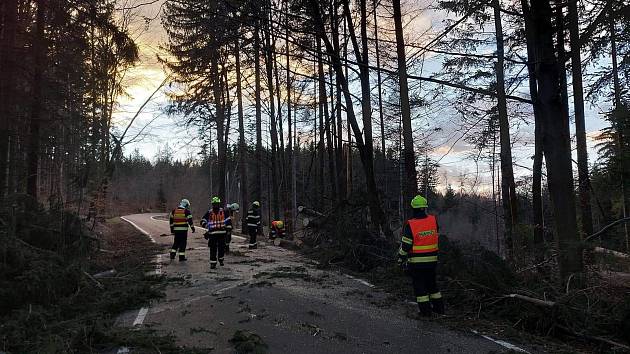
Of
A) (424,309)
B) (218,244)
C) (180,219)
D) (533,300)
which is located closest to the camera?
(533,300)

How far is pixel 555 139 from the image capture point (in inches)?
312

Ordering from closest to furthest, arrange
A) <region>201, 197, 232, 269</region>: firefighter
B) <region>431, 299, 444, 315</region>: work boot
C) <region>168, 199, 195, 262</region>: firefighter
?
<region>431, 299, 444, 315</region>: work boot
<region>201, 197, 232, 269</region>: firefighter
<region>168, 199, 195, 262</region>: firefighter

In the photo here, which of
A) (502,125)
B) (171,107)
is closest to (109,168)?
A: (171,107)

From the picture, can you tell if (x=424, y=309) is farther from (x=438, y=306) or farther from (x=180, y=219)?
(x=180, y=219)

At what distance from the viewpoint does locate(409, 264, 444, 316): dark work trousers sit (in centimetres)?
749

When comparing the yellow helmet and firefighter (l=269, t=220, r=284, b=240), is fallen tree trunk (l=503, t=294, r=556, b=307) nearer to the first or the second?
the yellow helmet

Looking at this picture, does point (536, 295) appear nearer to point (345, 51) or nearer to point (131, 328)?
point (131, 328)

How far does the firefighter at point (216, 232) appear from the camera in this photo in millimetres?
12825

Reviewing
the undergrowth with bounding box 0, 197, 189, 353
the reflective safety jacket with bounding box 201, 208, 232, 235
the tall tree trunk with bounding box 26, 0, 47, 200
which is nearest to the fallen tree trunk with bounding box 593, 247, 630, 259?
the undergrowth with bounding box 0, 197, 189, 353

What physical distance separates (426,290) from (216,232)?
23.8 feet

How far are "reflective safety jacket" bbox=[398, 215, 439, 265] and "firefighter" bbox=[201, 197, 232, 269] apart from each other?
6.52 metres

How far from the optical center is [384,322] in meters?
7.00

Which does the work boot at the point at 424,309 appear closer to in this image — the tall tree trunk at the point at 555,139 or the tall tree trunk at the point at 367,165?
the tall tree trunk at the point at 555,139

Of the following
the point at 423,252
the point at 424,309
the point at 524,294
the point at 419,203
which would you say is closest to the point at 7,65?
the point at 419,203
